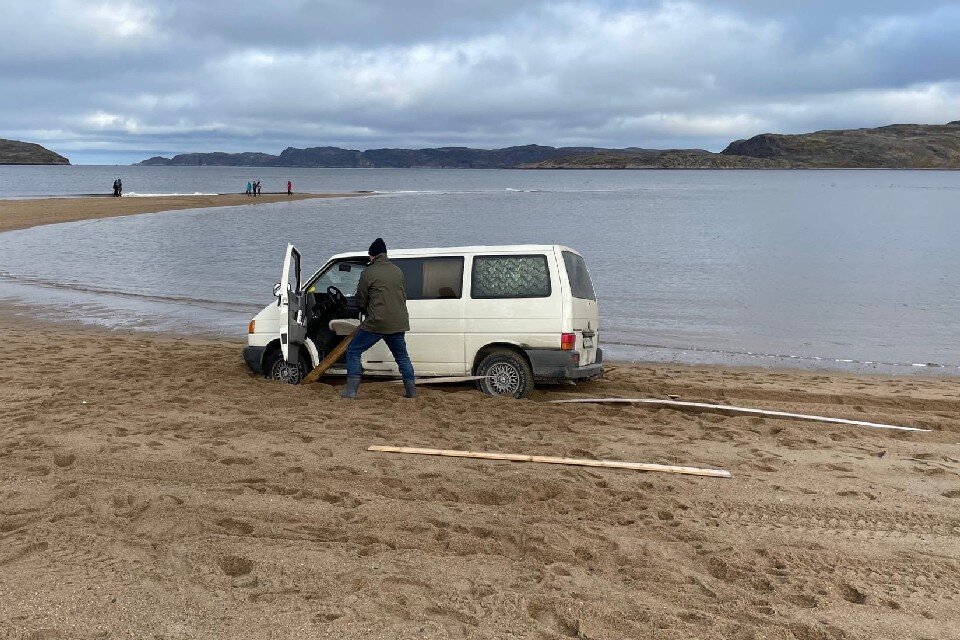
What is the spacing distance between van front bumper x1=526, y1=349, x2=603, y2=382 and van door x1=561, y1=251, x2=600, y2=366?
0.44 feet

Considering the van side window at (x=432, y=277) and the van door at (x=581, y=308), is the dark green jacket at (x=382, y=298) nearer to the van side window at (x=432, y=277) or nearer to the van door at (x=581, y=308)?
the van side window at (x=432, y=277)

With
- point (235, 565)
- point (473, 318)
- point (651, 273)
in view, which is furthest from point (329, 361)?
point (651, 273)

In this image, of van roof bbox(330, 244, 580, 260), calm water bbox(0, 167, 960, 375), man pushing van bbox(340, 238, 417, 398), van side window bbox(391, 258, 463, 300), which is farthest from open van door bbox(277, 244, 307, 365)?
calm water bbox(0, 167, 960, 375)

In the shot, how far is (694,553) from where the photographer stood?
5.53 m

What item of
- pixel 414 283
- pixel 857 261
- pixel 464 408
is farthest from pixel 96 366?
pixel 857 261

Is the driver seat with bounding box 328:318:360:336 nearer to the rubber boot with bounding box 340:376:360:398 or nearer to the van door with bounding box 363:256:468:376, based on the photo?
the van door with bounding box 363:256:468:376

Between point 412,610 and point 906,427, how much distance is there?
6682mm

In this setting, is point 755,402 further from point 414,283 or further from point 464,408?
point 414,283

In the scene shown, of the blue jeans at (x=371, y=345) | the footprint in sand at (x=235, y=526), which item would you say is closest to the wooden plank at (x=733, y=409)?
the blue jeans at (x=371, y=345)

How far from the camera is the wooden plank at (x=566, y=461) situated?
7.22m

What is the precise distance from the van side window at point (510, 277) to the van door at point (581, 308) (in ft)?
0.98

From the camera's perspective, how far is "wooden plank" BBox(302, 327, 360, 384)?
1020cm

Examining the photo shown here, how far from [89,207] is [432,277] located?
51.5m

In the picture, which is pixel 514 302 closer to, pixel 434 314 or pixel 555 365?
pixel 555 365
